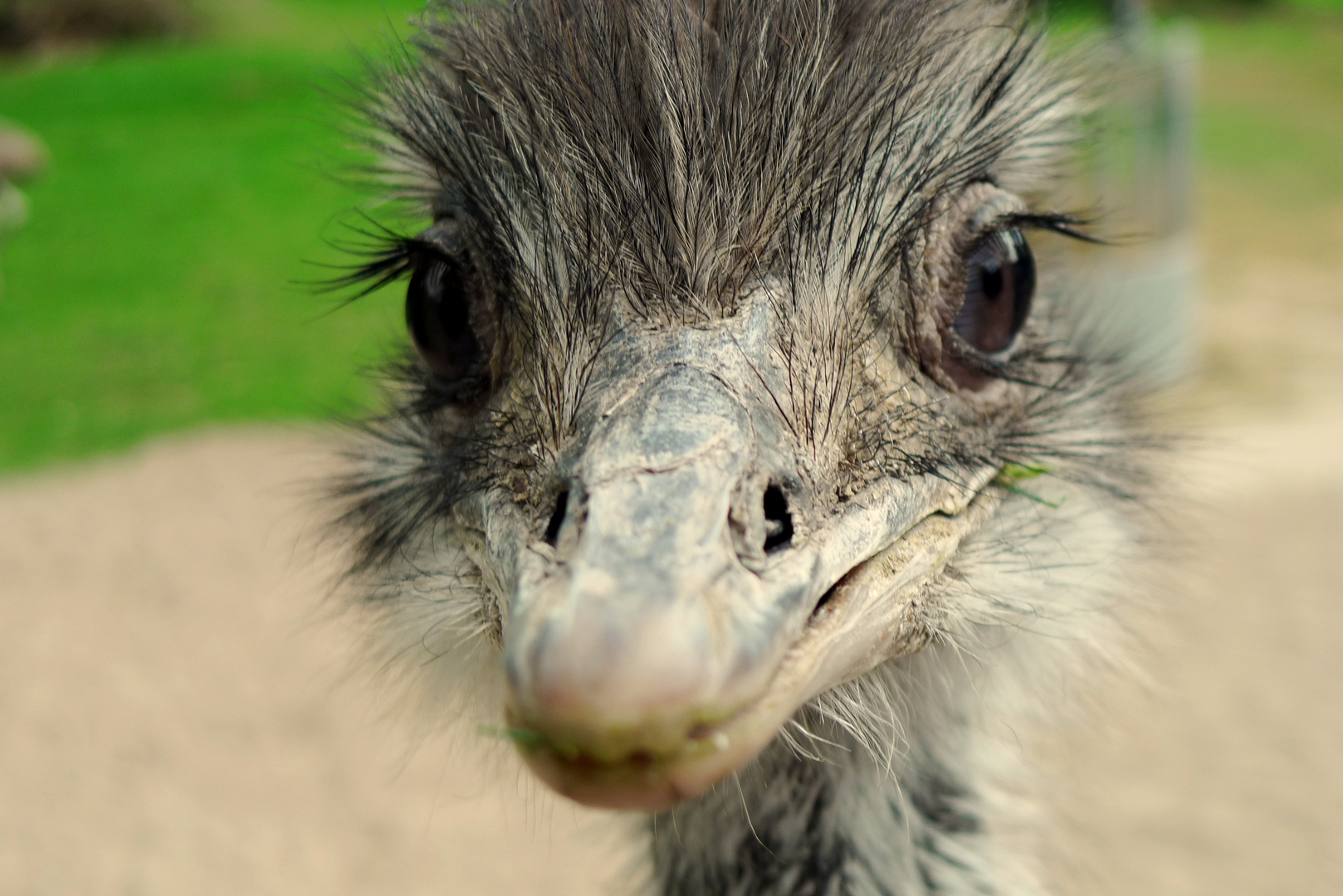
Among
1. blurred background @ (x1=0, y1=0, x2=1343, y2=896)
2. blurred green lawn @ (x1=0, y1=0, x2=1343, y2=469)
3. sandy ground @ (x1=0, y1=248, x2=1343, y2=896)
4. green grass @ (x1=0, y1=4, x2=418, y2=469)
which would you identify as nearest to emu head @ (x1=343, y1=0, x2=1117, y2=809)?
blurred background @ (x1=0, y1=0, x2=1343, y2=896)

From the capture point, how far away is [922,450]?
1.31 metres

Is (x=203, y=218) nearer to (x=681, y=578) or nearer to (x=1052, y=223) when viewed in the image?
(x=1052, y=223)

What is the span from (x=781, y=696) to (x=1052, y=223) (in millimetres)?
853

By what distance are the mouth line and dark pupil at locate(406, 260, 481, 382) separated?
1.89ft

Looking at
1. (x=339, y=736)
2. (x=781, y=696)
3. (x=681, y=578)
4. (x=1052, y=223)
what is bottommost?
(x=339, y=736)

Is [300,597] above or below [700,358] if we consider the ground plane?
below

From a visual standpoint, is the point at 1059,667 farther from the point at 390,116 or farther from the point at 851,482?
the point at 390,116

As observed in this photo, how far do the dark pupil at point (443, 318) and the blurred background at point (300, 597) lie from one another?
46 cm

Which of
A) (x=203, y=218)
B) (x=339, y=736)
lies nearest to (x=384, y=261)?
(x=339, y=736)

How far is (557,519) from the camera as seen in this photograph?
1.04 m

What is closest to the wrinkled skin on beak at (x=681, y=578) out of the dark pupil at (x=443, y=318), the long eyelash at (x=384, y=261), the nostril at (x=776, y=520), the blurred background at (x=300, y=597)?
the nostril at (x=776, y=520)

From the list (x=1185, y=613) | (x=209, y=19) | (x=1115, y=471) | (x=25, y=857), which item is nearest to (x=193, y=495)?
(x=25, y=857)

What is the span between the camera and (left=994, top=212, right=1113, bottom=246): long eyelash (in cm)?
150

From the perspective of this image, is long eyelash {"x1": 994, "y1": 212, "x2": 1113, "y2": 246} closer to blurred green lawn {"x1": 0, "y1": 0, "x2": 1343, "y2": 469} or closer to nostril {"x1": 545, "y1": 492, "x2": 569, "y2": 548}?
nostril {"x1": 545, "y1": 492, "x2": 569, "y2": 548}
